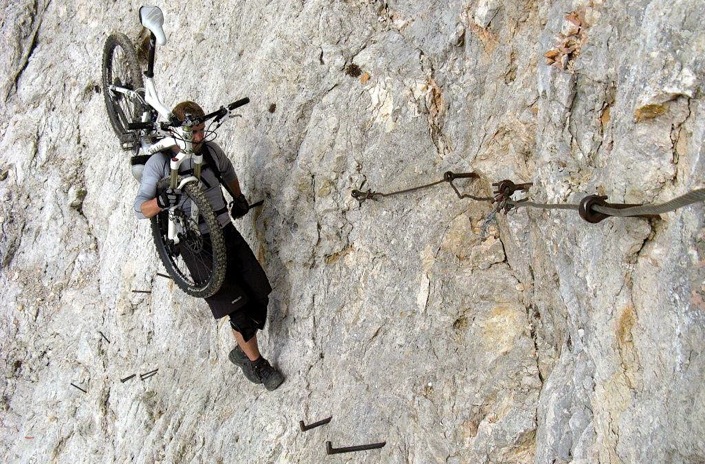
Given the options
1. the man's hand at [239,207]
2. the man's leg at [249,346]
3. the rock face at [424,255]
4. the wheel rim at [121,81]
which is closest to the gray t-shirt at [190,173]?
the man's hand at [239,207]

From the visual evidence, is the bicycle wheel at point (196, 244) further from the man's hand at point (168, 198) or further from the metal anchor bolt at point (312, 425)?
the metal anchor bolt at point (312, 425)

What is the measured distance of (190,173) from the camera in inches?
243

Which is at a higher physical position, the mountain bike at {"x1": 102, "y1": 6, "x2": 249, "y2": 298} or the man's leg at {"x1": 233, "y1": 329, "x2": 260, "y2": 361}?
the mountain bike at {"x1": 102, "y1": 6, "x2": 249, "y2": 298}

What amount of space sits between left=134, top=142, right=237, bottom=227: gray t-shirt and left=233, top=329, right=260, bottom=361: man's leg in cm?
130

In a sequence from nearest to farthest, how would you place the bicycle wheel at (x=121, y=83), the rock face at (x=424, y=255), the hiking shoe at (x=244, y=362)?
the rock face at (x=424, y=255) < the hiking shoe at (x=244, y=362) < the bicycle wheel at (x=121, y=83)

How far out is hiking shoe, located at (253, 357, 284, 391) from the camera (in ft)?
22.1

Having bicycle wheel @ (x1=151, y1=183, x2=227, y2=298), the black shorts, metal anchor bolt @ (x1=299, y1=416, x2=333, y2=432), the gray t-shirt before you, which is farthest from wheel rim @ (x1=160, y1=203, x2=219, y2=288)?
metal anchor bolt @ (x1=299, y1=416, x2=333, y2=432)

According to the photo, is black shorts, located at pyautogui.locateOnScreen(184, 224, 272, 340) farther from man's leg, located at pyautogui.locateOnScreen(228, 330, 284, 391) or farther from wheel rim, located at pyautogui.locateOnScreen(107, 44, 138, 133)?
wheel rim, located at pyautogui.locateOnScreen(107, 44, 138, 133)

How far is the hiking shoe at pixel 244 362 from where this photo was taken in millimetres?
6832

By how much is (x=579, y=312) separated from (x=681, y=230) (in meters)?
1.30

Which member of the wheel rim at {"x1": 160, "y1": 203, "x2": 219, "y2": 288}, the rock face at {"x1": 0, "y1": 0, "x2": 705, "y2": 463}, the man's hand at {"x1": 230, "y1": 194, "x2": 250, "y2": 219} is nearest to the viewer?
the rock face at {"x1": 0, "y1": 0, "x2": 705, "y2": 463}

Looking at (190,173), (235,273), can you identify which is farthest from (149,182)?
(235,273)

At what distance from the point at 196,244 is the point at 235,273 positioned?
22.0 inches

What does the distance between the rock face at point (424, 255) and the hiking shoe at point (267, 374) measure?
11 cm
